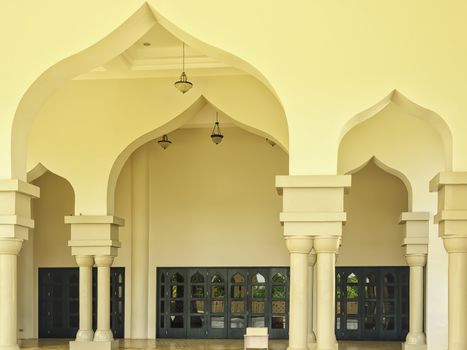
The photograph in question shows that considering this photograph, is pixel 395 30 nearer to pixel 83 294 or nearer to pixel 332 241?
pixel 332 241

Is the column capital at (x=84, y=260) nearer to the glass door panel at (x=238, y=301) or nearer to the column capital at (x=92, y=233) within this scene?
the column capital at (x=92, y=233)

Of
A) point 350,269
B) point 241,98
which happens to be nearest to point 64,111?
point 241,98

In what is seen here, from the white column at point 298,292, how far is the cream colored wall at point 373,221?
34.2 ft

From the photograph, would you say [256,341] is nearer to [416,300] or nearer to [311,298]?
[311,298]

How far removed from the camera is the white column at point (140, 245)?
20266 mm

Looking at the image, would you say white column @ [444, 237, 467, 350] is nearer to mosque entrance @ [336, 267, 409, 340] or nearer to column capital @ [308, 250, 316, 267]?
column capital @ [308, 250, 316, 267]

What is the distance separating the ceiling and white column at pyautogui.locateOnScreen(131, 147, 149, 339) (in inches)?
205

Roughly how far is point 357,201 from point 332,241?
35.0ft

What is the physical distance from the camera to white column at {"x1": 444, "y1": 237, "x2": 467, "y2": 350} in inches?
391

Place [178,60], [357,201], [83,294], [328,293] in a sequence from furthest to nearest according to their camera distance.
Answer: [357,201] → [83,294] → [178,60] → [328,293]

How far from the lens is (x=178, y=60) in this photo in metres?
15.5

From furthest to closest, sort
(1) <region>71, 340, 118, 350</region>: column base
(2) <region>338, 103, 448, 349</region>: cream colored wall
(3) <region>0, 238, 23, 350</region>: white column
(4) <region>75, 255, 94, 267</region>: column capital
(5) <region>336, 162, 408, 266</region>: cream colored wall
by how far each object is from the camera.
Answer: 1. (5) <region>336, 162, 408, 266</region>: cream colored wall
2. (4) <region>75, 255, 94, 267</region>: column capital
3. (1) <region>71, 340, 118, 350</region>: column base
4. (2) <region>338, 103, 448, 349</region>: cream colored wall
5. (3) <region>0, 238, 23, 350</region>: white column

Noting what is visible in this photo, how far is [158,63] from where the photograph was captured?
616 inches

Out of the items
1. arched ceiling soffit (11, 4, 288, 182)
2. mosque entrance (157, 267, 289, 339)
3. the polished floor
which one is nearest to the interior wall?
the polished floor
